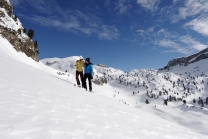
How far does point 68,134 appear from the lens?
17.2 feet

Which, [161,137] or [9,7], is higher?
[9,7]

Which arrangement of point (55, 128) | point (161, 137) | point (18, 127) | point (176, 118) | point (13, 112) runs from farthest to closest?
point (176, 118) < point (161, 137) < point (13, 112) < point (55, 128) < point (18, 127)

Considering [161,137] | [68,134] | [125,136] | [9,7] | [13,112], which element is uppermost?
[9,7]

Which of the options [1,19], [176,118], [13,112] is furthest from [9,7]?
[176,118]

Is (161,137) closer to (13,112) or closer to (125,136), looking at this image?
(125,136)

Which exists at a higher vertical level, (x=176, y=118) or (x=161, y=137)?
(x=161, y=137)

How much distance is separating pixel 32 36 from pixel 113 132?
9010 centimetres

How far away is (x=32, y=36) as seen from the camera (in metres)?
86.9

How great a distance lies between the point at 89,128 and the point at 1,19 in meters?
66.6

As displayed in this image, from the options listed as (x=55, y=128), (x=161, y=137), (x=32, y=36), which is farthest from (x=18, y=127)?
(x=32, y=36)

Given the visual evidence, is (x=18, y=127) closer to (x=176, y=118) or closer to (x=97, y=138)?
(x=97, y=138)

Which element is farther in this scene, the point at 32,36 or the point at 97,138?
the point at 32,36

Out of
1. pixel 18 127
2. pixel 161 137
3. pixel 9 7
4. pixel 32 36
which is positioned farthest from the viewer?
pixel 32 36

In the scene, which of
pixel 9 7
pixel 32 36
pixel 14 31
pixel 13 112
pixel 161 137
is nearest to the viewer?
pixel 13 112
